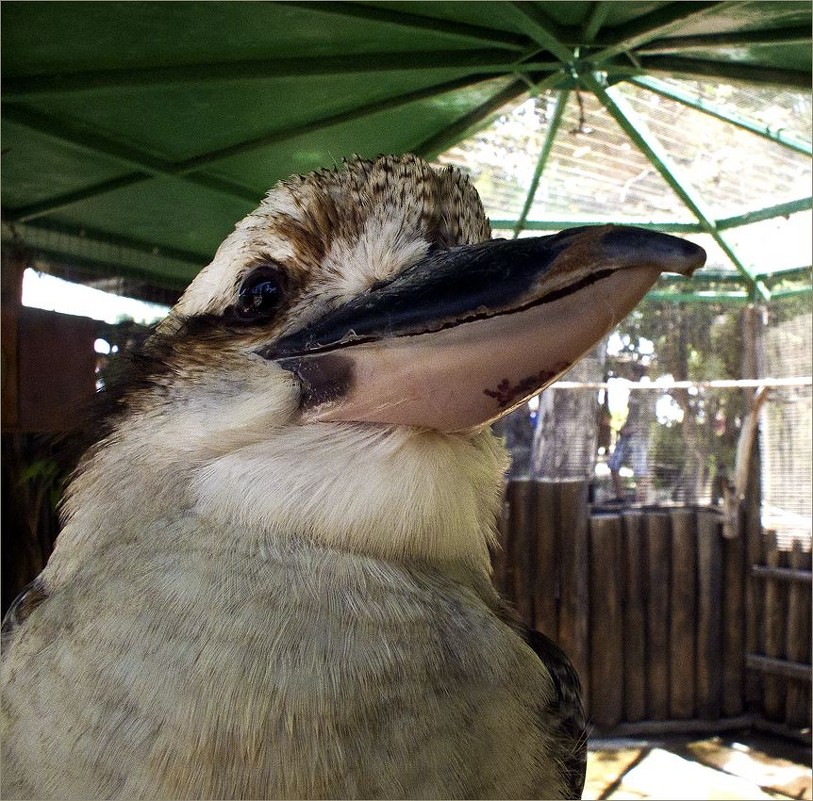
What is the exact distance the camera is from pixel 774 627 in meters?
5.79

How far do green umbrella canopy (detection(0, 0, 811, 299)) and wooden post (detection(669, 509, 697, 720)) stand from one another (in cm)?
220

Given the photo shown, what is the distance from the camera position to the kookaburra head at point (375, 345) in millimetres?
884

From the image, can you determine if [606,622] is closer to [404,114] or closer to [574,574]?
[574,574]

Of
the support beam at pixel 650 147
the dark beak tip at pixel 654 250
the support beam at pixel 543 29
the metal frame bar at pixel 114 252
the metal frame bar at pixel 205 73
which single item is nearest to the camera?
the dark beak tip at pixel 654 250

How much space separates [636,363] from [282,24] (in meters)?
3.88

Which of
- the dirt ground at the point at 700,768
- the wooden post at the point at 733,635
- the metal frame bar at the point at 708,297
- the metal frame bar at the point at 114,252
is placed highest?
the metal frame bar at the point at 114,252

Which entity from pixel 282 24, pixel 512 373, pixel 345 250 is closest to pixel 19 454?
pixel 282 24

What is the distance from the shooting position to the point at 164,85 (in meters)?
2.84

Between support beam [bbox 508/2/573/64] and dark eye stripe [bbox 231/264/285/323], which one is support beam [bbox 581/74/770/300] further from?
dark eye stripe [bbox 231/264/285/323]

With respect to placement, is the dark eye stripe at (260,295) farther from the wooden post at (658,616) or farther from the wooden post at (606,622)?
the wooden post at (658,616)

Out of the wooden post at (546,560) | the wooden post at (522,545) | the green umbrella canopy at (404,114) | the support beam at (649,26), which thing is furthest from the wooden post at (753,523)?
the support beam at (649,26)

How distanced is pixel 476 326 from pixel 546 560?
17.0 feet

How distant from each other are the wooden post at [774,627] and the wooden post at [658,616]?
74cm

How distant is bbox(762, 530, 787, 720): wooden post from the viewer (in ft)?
18.8
